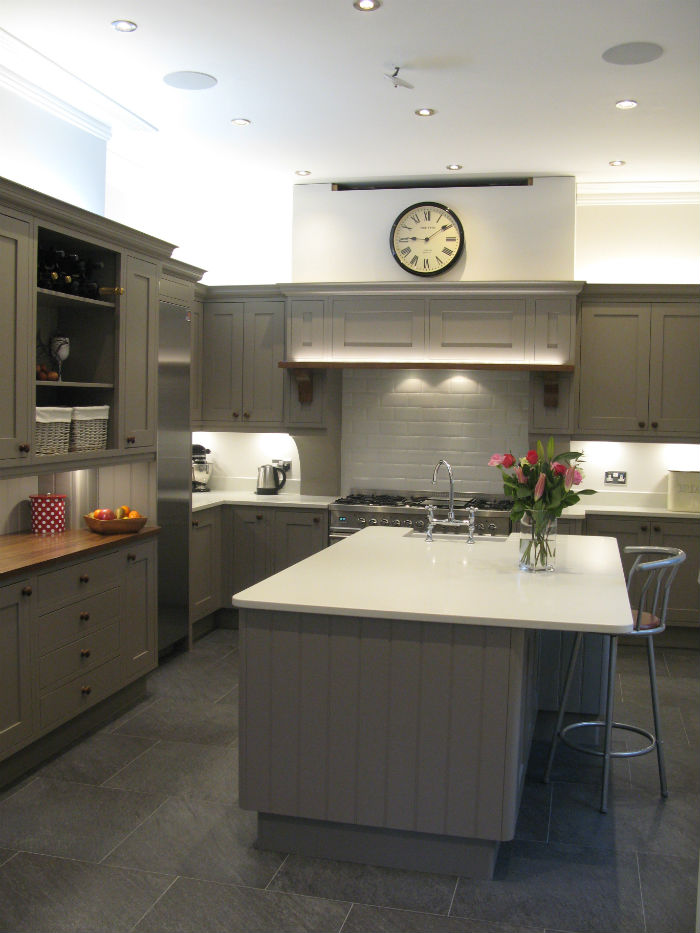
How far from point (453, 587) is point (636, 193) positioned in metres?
4.03

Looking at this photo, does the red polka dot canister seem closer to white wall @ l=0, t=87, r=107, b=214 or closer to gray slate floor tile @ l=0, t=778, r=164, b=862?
gray slate floor tile @ l=0, t=778, r=164, b=862

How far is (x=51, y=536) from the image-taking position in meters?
4.42

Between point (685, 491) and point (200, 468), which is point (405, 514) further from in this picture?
point (685, 491)

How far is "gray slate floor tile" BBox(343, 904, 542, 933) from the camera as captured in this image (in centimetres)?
271

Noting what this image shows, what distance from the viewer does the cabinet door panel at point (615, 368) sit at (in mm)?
6023

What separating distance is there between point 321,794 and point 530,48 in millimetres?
3243

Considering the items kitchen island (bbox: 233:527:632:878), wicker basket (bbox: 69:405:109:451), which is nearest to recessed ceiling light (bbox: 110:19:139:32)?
wicker basket (bbox: 69:405:109:451)

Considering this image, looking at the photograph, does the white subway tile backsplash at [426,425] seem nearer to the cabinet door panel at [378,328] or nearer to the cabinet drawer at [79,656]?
the cabinet door panel at [378,328]

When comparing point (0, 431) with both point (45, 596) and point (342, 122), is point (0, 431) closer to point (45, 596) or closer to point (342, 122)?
point (45, 596)

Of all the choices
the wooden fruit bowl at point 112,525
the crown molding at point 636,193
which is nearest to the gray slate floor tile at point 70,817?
the wooden fruit bowl at point 112,525

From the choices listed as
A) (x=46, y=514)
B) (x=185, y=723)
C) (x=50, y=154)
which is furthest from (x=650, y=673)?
(x=50, y=154)

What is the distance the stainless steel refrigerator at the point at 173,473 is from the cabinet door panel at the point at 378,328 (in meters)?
1.18

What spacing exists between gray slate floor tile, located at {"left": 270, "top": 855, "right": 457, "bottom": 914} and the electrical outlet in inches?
154

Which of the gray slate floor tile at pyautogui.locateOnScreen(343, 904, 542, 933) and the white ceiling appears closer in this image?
the gray slate floor tile at pyautogui.locateOnScreen(343, 904, 542, 933)
